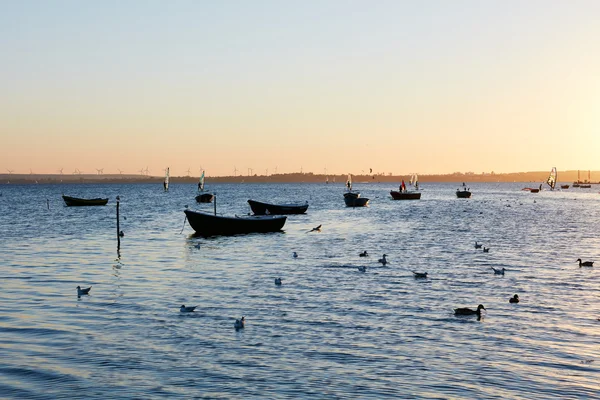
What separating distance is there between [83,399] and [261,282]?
1930 cm

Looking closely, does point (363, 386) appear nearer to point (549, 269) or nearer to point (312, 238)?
point (549, 269)

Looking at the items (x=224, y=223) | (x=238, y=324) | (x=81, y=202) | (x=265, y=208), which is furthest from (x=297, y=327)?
(x=81, y=202)

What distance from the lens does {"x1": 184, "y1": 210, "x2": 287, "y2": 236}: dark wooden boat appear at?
6538cm

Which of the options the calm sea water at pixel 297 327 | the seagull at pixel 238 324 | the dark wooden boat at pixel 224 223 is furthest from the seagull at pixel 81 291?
the dark wooden boat at pixel 224 223

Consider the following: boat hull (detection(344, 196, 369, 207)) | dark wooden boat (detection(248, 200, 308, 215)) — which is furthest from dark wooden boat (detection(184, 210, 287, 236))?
boat hull (detection(344, 196, 369, 207))

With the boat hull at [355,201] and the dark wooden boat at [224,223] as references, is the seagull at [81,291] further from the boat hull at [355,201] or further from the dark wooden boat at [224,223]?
the boat hull at [355,201]

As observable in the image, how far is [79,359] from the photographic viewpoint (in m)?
20.0

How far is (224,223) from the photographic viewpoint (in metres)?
66.3

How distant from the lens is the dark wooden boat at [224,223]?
65.4m

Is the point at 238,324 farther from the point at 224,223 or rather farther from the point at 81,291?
the point at 224,223

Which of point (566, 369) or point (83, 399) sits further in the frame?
point (566, 369)

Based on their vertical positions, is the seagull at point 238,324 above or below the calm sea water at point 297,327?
above

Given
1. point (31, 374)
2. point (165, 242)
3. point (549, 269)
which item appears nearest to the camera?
point (31, 374)

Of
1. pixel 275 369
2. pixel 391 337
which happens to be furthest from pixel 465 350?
pixel 275 369
